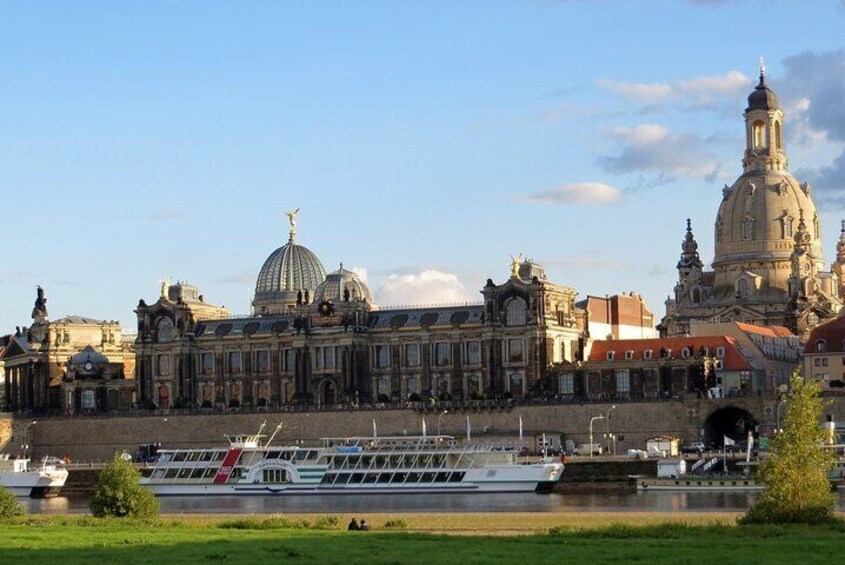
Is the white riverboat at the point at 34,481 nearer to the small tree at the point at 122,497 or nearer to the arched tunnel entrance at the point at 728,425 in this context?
the arched tunnel entrance at the point at 728,425

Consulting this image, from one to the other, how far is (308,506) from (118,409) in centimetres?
7576

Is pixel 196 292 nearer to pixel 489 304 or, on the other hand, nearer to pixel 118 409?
pixel 118 409

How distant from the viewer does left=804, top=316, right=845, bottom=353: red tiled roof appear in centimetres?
15588

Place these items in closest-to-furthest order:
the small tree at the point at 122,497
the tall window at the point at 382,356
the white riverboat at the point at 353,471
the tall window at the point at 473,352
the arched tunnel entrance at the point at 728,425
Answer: the small tree at the point at 122,497
the white riverboat at the point at 353,471
the arched tunnel entrance at the point at 728,425
the tall window at the point at 473,352
the tall window at the point at 382,356

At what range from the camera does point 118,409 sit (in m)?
Result: 186

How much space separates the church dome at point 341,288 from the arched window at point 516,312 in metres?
15.8

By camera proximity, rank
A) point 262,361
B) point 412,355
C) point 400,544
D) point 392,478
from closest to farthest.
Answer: point 400,544 < point 392,478 < point 412,355 < point 262,361

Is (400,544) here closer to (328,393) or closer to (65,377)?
(328,393)

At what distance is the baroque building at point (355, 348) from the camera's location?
6481 inches

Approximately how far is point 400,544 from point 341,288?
116 metres

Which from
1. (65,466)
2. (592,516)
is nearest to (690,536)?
(592,516)

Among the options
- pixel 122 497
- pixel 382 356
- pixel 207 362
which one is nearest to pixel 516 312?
pixel 382 356

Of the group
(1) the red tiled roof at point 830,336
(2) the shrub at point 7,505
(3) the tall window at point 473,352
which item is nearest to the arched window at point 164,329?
(3) the tall window at point 473,352

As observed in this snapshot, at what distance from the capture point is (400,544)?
6219 cm
